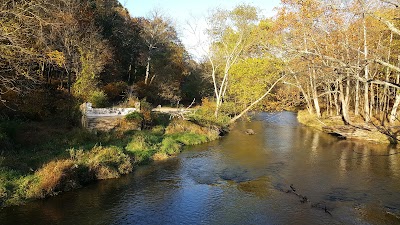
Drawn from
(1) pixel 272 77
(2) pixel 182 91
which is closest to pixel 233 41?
(1) pixel 272 77

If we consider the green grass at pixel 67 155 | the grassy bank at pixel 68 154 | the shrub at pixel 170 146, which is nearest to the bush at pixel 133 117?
the grassy bank at pixel 68 154

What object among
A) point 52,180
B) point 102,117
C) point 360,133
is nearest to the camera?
point 52,180

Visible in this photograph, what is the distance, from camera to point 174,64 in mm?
48938

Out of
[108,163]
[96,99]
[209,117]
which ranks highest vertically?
[96,99]

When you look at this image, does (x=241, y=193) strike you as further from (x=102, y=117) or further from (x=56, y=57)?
(x=102, y=117)

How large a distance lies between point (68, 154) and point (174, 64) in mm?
33111

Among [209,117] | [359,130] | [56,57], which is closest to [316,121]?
[359,130]

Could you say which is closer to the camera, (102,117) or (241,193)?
(241,193)

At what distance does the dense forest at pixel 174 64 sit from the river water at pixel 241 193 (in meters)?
2.98

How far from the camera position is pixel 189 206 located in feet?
44.6

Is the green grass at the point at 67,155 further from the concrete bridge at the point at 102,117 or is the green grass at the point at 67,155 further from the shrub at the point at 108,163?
the concrete bridge at the point at 102,117

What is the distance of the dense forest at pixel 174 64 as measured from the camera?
13539mm

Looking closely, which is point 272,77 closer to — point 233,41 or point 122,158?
point 233,41

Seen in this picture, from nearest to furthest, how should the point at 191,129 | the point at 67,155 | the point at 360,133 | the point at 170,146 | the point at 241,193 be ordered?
the point at 241,193, the point at 67,155, the point at 170,146, the point at 191,129, the point at 360,133
